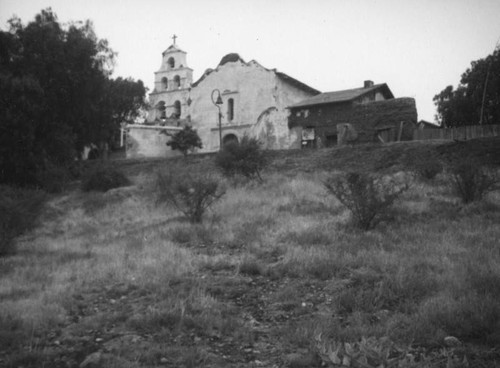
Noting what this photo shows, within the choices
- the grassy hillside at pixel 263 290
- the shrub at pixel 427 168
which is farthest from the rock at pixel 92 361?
the shrub at pixel 427 168

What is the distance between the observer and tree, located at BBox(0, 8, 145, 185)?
2080cm

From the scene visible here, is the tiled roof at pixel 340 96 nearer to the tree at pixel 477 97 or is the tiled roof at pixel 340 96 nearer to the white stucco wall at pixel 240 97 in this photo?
the white stucco wall at pixel 240 97

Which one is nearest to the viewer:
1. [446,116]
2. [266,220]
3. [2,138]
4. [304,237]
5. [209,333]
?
[209,333]

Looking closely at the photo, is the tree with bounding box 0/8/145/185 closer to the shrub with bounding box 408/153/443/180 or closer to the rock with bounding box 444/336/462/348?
the shrub with bounding box 408/153/443/180

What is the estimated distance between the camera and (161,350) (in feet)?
15.4

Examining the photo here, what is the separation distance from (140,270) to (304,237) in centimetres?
331

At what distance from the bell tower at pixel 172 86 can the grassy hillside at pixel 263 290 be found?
34.0 m

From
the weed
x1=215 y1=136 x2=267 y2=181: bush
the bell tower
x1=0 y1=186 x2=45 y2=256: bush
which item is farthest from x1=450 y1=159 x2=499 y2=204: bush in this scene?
the bell tower

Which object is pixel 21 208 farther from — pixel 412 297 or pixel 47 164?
pixel 47 164

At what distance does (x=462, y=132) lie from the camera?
74.5ft

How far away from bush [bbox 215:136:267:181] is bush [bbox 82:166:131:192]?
18.6 feet

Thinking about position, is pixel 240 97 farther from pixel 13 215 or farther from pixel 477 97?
pixel 13 215

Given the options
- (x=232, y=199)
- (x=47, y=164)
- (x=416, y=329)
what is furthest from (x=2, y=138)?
(x=416, y=329)

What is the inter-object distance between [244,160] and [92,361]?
15.3 metres
